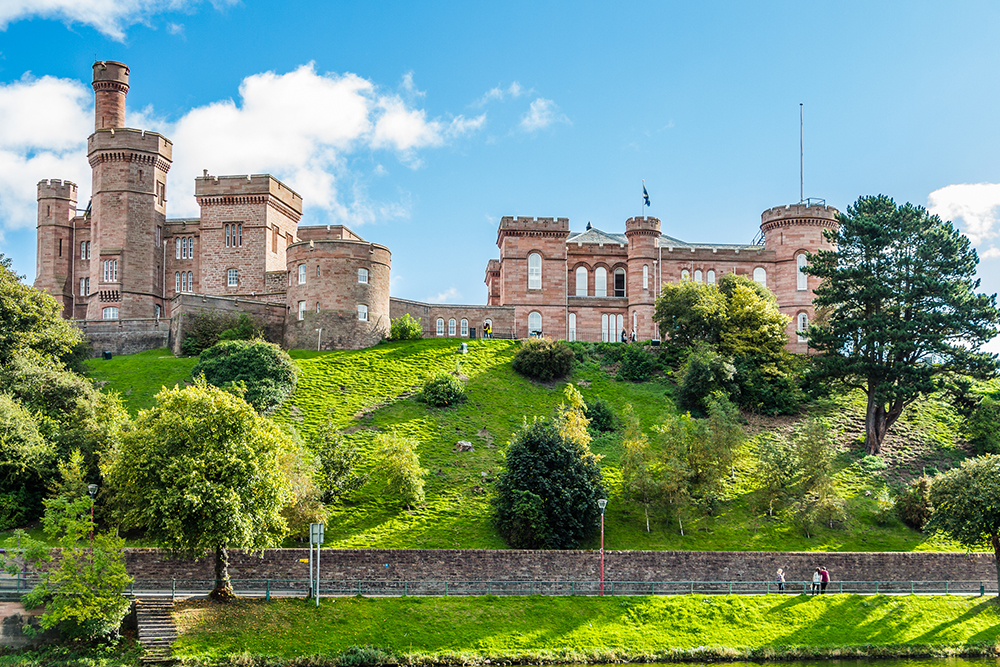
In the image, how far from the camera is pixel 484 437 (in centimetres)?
4772

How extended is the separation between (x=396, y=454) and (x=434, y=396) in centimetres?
1193

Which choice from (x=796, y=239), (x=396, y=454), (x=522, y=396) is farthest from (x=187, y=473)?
(x=796, y=239)

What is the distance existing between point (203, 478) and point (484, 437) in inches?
796

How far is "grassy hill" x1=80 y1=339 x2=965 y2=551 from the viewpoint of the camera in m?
38.4

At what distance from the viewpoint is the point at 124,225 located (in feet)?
224

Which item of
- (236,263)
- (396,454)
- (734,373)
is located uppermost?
(236,263)

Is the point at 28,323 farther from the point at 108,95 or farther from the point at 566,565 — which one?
the point at 566,565

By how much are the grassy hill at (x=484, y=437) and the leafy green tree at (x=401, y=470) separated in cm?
69

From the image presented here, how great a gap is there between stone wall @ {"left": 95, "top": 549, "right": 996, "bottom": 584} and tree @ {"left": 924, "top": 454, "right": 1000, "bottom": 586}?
1.92m

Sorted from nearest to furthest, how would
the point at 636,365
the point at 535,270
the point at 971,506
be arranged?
the point at 971,506, the point at 636,365, the point at 535,270

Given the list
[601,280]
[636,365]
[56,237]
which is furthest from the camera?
[56,237]

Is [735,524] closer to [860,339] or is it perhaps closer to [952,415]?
[860,339]

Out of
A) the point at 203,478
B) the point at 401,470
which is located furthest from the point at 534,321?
the point at 203,478

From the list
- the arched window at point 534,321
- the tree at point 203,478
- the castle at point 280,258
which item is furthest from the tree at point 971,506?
the arched window at point 534,321
